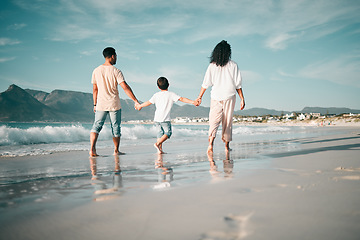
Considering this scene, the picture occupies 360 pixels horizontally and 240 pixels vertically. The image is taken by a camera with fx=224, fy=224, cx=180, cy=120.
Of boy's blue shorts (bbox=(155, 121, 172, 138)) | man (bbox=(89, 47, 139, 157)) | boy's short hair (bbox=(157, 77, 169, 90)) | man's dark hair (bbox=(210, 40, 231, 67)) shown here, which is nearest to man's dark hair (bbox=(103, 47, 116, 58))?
man (bbox=(89, 47, 139, 157))

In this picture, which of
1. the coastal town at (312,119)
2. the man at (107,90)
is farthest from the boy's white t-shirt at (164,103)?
the coastal town at (312,119)

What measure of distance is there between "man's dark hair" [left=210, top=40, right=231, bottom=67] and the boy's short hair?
54.0 inches

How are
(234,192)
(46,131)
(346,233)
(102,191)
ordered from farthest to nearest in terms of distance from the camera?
(46,131) < (102,191) < (234,192) < (346,233)

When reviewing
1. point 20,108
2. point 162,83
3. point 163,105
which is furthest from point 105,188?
point 20,108

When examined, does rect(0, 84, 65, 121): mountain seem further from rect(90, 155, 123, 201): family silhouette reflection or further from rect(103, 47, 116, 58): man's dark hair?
rect(90, 155, 123, 201): family silhouette reflection

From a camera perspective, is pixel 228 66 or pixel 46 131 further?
pixel 46 131

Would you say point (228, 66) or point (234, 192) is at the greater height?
point (228, 66)

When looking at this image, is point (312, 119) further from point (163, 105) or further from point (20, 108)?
point (20, 108)

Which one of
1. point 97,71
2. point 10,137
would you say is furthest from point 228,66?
point 10,137

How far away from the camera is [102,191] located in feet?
6.01

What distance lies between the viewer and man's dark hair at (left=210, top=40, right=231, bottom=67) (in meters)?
5.16

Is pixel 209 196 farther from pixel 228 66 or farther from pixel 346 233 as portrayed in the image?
pixel 228 66

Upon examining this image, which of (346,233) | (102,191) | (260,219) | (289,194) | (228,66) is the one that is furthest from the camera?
(228,66)

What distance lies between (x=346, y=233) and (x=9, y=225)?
159cm
